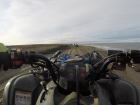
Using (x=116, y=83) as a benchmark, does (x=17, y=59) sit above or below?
above

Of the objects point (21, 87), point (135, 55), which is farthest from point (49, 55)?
point (135, 55)

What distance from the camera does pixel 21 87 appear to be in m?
1.65

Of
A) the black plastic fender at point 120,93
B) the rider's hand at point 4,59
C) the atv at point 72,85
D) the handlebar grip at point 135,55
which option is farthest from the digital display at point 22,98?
the handlebar grip at point 135,55

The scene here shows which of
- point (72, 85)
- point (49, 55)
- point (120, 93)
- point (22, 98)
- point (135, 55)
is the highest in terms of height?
point (135, 55)

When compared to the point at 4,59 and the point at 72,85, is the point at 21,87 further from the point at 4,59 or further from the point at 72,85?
the point at 72,85

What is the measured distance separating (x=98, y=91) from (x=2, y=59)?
52.2 inches

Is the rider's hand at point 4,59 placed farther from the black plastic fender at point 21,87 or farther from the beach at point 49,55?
the beach at point 49,55

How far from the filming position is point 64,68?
1.39 meters

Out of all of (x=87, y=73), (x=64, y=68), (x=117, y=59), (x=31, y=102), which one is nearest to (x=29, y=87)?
(x=31, y=102)

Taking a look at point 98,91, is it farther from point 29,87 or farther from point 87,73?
point 29,87

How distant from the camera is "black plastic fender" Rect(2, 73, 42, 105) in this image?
155 centimetres

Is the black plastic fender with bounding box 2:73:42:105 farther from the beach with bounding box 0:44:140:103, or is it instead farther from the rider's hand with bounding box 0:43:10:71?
the beach with bounding box 0:44:140:103

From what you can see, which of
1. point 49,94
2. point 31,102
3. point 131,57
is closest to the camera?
point 131,57

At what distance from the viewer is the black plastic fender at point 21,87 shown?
61.1 inches
